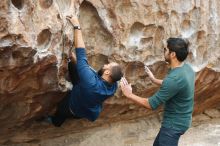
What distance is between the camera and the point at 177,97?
3484 millimetres

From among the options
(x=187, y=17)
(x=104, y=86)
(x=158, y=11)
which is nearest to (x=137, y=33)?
(x=158, y=11)

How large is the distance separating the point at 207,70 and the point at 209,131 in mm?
770

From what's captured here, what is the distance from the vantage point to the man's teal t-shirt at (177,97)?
3387 mm

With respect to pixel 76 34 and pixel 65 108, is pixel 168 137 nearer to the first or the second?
pixel 65 108

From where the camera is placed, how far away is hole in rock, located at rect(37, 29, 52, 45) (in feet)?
11.3

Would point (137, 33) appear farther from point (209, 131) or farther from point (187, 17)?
point (209, 131)

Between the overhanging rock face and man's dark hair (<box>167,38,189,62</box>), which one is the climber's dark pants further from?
man's dark hair (<box>167,38,189,62</box>)

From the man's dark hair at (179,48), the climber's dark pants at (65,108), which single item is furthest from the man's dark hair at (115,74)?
the man's dark hair at (179,48)

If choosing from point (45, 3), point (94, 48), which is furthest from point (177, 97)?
point (45, 3)

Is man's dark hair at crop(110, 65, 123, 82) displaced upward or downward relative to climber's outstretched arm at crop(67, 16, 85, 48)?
downward

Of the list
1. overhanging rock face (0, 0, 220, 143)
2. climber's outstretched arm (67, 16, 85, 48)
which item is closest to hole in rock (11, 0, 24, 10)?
overhanging rock face (0, 0, 220, 143)

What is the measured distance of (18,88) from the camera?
363 cm

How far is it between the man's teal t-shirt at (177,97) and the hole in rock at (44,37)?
0.80 metres

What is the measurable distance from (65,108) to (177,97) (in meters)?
0.91
